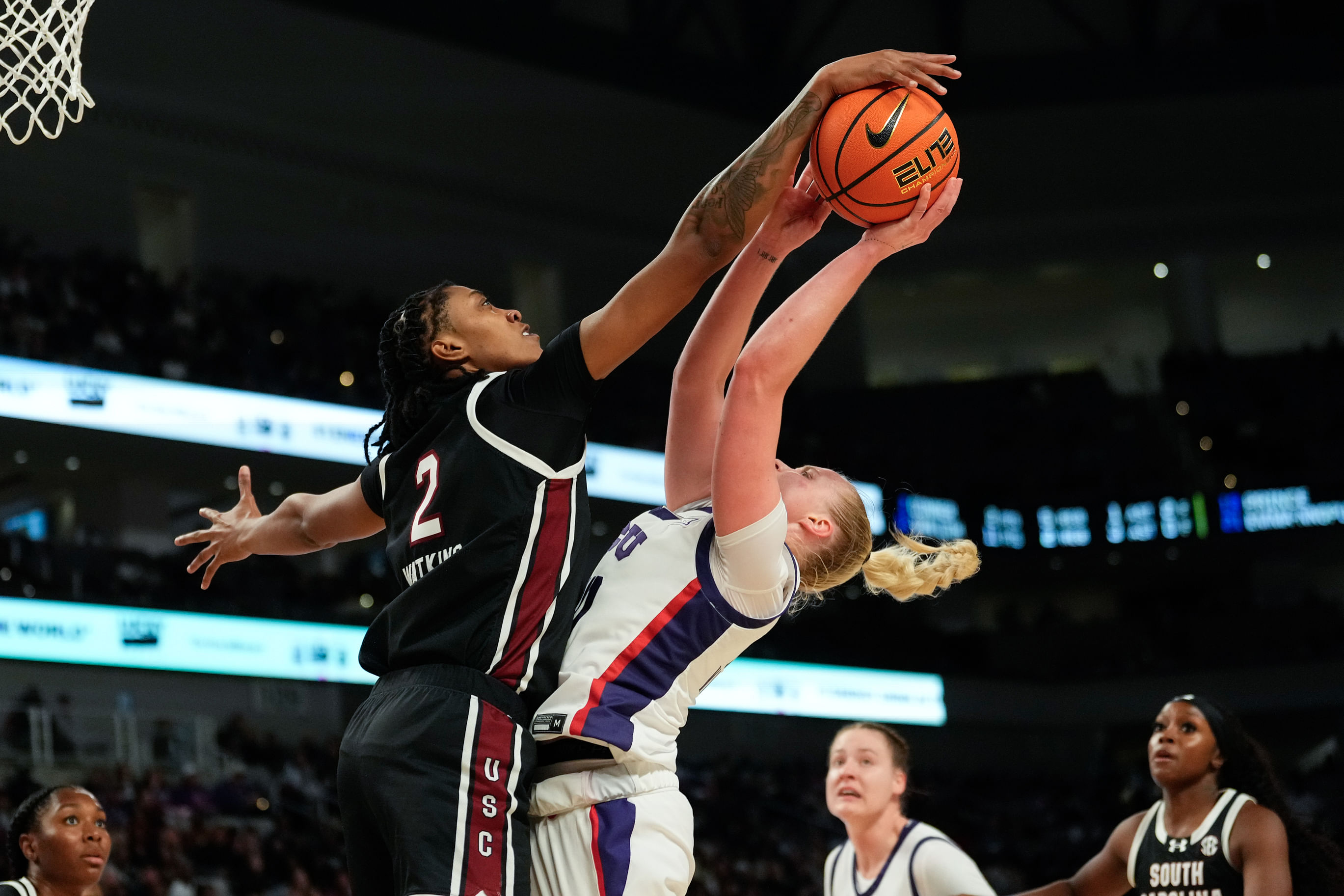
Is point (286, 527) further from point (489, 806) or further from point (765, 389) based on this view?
point (765, 389)

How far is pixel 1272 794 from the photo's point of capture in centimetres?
496

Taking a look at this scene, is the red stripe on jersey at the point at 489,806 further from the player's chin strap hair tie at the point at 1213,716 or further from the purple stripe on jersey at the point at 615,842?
the player's chin strap hair tie at the point at 1213,716

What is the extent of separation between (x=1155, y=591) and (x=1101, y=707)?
398 cm

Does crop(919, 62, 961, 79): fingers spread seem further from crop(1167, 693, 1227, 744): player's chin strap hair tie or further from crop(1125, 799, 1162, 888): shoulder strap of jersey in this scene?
crop(1125, 799, 1162, 888): shoulder strap of jersey

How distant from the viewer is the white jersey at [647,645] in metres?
2.78

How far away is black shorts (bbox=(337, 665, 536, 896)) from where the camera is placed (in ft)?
8.57

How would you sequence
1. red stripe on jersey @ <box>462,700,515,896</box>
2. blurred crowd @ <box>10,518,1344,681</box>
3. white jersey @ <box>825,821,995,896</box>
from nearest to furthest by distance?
1. red stripe on jersey @ <box>462,700,515,896</box>
2. white jersey @ <box>825,821,995,896</box>
3. blurred crowd @ <box>10,518,1344,681</box>

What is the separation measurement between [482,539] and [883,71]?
126 cm

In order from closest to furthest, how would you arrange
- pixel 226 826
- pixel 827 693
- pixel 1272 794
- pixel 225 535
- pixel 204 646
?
1. pixel 225 535
2. pixel 1272 794
3. pixel 226 826
4. pixel 204 646
5. pixel 827 693

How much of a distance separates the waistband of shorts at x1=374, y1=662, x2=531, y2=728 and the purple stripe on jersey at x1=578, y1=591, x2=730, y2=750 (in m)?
0.16

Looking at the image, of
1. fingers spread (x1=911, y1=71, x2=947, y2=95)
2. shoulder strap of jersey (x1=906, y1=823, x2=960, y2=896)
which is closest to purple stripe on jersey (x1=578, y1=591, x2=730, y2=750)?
fingers spread (x1=911, y1=71, x2=947, y2=95)

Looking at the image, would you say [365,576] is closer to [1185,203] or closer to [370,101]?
[370,101]

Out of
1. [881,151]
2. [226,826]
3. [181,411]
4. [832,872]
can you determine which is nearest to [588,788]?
[881,151]

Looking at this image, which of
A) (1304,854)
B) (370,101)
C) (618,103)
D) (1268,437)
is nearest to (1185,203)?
(1268,437)
